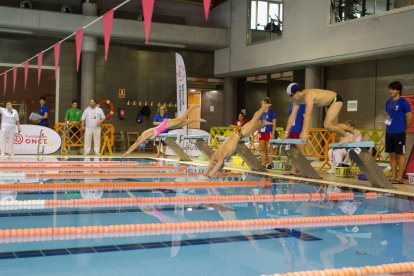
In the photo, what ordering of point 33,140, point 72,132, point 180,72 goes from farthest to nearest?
point 72,132
point 180,72
point 33,140

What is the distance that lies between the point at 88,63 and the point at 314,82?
7.14 metres

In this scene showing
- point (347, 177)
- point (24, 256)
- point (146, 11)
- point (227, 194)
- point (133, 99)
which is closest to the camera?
point (24, 256)

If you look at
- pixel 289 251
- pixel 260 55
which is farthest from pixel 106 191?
pixel 260 55

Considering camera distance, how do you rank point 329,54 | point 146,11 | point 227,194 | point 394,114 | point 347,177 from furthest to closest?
point 329,54, point 347,177, point 394,114, point 146,11, point 227,194

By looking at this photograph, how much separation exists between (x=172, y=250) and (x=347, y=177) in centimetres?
680

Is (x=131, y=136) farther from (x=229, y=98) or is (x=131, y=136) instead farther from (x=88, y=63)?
(x=229, y=98)

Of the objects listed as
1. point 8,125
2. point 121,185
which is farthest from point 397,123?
point 8,125

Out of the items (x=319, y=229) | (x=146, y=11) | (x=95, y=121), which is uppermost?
(x=146, y=11)

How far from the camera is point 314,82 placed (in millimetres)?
15156

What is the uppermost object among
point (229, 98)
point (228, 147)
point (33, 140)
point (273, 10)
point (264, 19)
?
point (273, 10)

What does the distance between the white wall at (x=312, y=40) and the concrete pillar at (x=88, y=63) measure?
479 centimetres

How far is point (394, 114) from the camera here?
838 cm

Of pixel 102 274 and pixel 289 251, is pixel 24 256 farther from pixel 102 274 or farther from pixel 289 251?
pixel 289 251

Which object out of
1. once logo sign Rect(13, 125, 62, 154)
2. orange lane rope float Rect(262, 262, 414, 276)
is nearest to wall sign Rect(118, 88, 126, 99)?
once logo sign Rect(13, 125, 62, 154)
